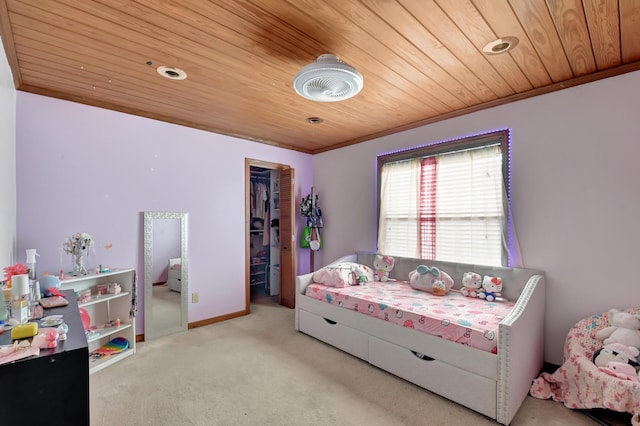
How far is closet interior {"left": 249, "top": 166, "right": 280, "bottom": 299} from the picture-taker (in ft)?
16.5

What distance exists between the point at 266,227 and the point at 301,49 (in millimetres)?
3522

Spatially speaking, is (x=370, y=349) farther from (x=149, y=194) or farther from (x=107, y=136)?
(x=107, y=136)

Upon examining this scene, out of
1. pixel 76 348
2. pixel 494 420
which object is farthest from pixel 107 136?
pixel 494 420

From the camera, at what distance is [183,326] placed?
336 cm

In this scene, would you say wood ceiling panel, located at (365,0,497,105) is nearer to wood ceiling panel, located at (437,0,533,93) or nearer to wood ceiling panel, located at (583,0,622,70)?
wood ceiling panel, located at (437,0,533,93)

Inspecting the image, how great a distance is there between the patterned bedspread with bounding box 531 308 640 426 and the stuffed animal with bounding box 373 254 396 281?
1.64 meters

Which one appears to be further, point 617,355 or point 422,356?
point 422,356

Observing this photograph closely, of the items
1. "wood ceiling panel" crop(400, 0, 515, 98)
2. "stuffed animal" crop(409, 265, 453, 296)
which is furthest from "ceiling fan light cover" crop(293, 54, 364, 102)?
"stuffed animal" crop(409, 265, 453, 296)

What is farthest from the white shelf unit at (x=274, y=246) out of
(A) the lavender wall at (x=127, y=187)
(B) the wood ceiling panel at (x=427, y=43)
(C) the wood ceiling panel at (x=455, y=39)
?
(C) the wood ceiling panel at (x=455, y=39)

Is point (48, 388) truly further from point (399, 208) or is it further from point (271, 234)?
point (271, 234)

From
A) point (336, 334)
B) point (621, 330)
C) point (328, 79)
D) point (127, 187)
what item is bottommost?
point (336, 334)

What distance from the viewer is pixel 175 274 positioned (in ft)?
10.9

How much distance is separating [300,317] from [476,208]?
2200 mm

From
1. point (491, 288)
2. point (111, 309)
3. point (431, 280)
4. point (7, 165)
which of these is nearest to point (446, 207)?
point (431, 280)
